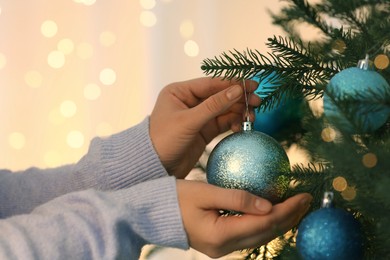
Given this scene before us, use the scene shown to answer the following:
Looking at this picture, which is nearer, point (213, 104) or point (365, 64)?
point (365, 64)

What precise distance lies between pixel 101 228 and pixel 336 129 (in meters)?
0.26

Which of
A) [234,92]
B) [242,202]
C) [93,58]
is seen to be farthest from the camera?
[93,58]

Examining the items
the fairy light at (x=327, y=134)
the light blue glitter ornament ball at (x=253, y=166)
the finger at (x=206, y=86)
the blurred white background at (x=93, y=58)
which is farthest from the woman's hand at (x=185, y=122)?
the blurred white background at (x=93, y=58)

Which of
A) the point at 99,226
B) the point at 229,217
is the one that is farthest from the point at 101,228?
the point at 229,217

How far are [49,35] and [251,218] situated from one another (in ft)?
3.61

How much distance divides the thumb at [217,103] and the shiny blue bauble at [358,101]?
146 millimetres

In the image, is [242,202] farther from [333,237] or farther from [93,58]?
[93,58]

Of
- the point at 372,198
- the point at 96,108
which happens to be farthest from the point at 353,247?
the point at 96,108

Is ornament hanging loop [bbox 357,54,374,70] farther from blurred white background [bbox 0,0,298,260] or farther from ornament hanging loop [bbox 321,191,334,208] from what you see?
blurred white background [bbox 0,0,298,260]

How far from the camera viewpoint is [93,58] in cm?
146

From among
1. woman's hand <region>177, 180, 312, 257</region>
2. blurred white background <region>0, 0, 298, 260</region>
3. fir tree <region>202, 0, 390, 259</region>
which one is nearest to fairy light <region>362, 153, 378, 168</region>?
fir tree <region>202, 0, 390, 259</region>

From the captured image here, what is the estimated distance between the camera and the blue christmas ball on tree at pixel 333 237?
413 millimetres

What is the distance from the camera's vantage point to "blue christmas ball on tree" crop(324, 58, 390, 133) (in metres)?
0.37

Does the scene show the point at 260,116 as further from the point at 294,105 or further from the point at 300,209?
the point at 300,209
